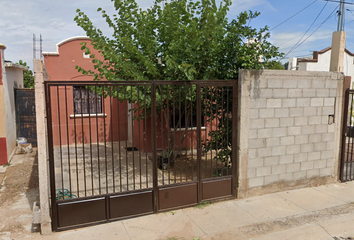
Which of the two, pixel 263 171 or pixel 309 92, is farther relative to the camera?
pixel 309 92

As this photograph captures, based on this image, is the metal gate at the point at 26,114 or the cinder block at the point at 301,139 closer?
the cinder block at the point at 301,139

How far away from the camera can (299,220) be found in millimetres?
4961

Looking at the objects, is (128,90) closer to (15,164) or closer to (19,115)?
(15,164)

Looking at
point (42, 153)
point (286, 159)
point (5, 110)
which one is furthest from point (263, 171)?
point (5, 110)

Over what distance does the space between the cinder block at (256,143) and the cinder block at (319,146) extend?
5.01 feet

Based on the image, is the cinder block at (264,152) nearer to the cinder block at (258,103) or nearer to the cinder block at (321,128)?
the cinder block at (258,103)

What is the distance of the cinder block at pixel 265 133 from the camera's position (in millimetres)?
5776

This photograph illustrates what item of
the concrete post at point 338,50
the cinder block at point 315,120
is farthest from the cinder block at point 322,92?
the concrete post at point 338,50

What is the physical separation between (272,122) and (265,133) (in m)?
0.29

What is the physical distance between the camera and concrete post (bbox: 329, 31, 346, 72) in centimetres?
653

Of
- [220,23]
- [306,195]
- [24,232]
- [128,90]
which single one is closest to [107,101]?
[128,90]

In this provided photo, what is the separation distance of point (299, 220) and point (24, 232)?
4.75 metres

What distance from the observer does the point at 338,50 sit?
6.58 m

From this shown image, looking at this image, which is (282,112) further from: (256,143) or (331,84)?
(331,84)
